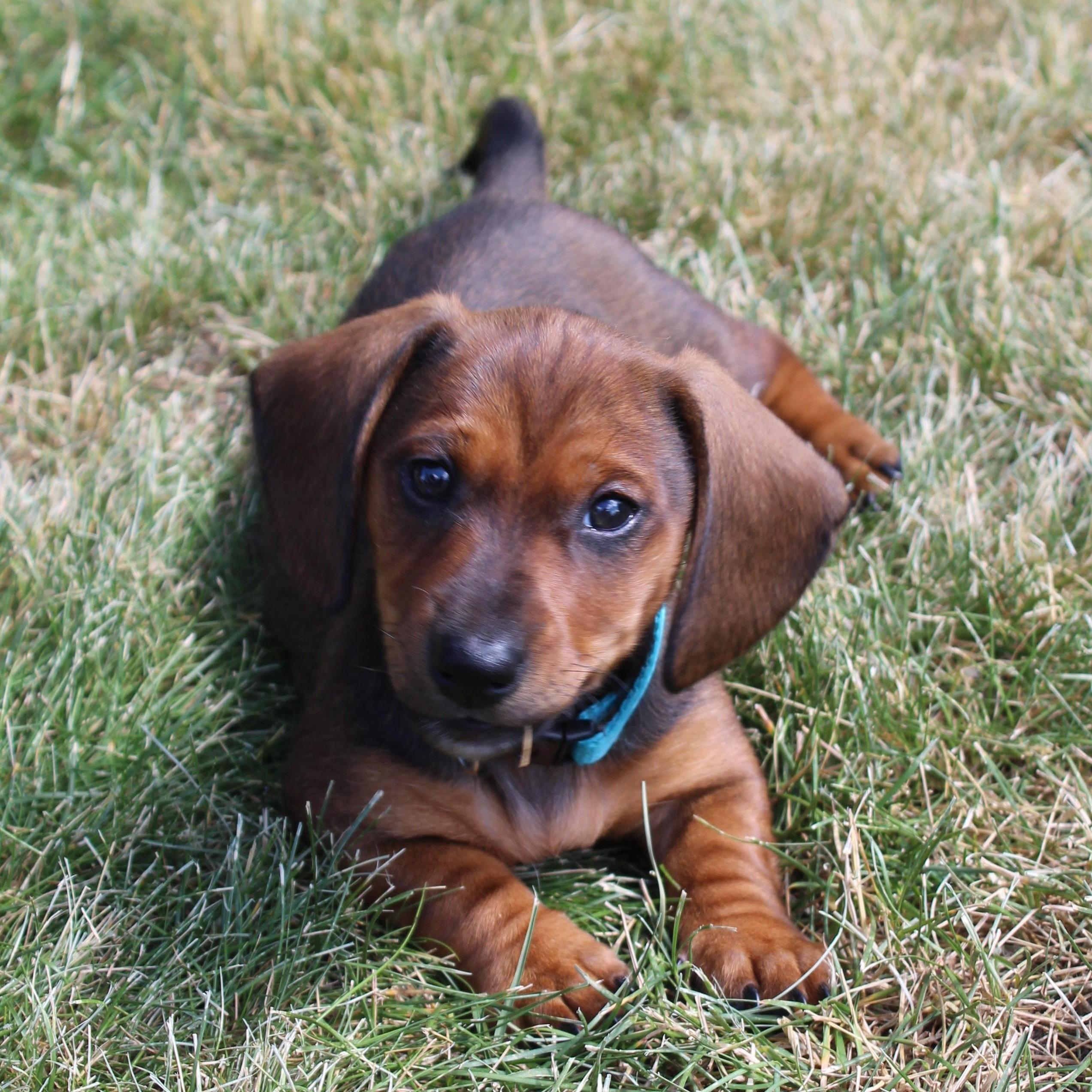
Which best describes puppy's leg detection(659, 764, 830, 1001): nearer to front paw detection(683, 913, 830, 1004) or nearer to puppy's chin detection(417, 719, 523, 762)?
front paw detection(683, 913, 830, 1004)

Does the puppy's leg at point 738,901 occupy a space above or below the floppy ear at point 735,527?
below

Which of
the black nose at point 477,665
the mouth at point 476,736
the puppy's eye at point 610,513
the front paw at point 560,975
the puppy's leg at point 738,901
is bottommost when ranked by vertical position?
the front paw at point 560,975

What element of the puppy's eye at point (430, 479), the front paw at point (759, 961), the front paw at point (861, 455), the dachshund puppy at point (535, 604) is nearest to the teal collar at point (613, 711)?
the dachshund puppy at point (535, 604)

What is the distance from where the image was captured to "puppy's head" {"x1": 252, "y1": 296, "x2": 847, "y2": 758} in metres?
3.02

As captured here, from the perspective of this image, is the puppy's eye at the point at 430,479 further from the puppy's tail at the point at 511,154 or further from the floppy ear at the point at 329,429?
the puppy's tail at the point at 511,154

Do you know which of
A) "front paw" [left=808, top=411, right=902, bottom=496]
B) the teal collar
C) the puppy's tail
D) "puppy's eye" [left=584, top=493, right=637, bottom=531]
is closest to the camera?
"puppy's eye" [left=584, top=493, right=637, bottom=531]

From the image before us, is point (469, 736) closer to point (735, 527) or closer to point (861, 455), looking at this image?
point (735, 527)

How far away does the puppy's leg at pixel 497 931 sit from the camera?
10.5 feet

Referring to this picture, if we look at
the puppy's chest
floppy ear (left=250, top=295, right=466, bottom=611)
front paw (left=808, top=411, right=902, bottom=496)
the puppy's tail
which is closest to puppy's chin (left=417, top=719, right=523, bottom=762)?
the puppy's chest

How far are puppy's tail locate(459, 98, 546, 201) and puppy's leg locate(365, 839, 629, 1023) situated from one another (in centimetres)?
258

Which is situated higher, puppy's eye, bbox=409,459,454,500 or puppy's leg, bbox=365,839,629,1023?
puppy's eye, bbox=409,459,454,500

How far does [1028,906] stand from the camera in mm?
3484

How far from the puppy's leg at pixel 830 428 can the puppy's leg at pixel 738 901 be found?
1263mm

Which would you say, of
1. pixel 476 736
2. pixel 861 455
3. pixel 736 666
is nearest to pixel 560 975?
pixel 476 736
